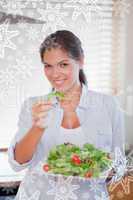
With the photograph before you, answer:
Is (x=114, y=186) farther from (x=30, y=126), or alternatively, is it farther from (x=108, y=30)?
(x=108, y=30)

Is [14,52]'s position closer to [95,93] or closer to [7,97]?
[7,97]

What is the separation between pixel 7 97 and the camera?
29.7 inches

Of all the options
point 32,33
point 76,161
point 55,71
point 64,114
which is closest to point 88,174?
point 76,161

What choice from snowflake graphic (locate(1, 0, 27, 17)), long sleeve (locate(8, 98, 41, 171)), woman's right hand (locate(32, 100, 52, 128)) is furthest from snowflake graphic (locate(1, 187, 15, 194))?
snowflake graphic (locate(1, 0, 27, 17))

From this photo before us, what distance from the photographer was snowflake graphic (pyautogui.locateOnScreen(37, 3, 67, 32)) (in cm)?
76

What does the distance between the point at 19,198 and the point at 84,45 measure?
0.40 meters

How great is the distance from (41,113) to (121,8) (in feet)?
1.10

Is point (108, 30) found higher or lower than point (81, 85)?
higher

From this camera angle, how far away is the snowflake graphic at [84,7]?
771mm

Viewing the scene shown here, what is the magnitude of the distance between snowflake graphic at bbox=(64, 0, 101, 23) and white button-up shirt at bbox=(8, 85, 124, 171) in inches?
7.0

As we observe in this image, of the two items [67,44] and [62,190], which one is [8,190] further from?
[67,44]

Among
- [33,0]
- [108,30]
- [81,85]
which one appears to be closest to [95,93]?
[81,85]

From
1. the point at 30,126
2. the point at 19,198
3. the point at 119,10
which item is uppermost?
the point at 119,10

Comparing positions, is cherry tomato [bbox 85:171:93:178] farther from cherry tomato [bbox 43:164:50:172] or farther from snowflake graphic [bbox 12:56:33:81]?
snowflake graphic [bbox 12:56:33:81]
